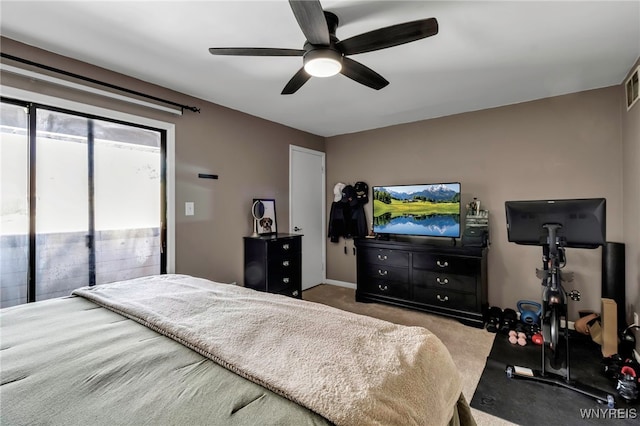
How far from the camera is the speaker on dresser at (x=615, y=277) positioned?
2.60 m

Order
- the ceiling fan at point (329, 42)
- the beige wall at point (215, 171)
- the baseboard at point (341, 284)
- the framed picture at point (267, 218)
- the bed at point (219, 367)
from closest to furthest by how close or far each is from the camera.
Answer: the bed at point (219, 367)
the ceiling fan at point (329, 42)
the beige wall at point (215, 171)
the framed picture at point (267, 218)
the baseboard at point (341, 284)

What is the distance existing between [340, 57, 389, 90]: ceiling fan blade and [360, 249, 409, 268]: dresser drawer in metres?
2.10

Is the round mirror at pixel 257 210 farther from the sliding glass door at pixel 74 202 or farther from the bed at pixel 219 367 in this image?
the bed at pixel 219 367

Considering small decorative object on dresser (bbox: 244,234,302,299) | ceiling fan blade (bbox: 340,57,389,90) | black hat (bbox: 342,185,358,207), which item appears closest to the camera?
ceiling fan blade (bbox: 340,57,389,90)

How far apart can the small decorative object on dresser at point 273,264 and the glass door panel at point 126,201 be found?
Answer: 99cm

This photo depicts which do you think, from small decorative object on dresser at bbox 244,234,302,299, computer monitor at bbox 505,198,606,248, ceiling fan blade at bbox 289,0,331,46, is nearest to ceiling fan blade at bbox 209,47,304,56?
ceiling fan blade at bbox 289,0,331,46

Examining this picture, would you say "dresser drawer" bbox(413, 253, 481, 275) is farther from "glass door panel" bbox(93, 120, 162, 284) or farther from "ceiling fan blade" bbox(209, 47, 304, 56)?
"glass door panel" bbox(93, 120, 162, 284)

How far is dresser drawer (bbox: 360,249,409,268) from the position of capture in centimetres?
358

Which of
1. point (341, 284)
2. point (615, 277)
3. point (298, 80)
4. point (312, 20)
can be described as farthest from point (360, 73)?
point (341, 284)

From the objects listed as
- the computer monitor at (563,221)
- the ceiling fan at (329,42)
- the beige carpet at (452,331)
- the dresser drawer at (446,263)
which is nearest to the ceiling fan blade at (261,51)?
the ceiling fan at (329,42)

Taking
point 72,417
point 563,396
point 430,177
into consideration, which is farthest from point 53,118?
point 563,396

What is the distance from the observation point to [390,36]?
5.14 ft

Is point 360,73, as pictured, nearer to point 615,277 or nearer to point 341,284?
point 615,277

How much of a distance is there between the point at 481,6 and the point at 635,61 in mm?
1687
